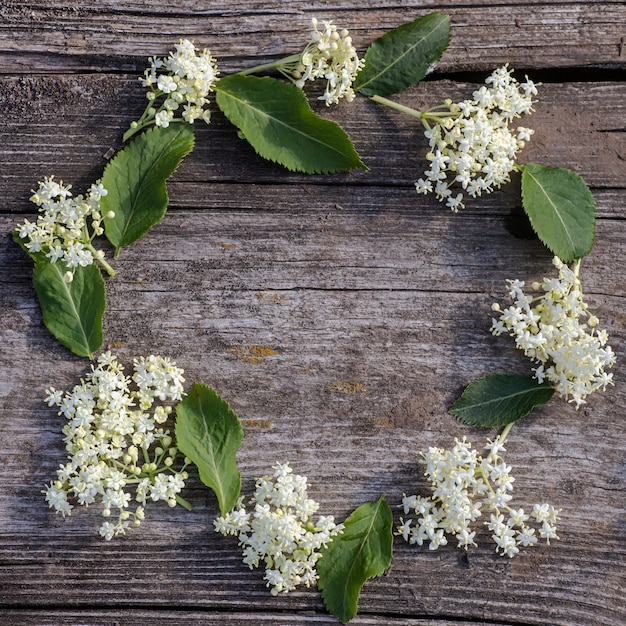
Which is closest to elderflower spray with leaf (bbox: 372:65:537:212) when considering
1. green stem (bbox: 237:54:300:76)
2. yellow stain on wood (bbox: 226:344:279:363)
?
green stem (bbox: 237:54:300:76)

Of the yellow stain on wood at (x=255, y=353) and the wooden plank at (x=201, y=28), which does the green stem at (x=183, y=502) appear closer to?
the yellow stain on wood at (x=255, y=353)

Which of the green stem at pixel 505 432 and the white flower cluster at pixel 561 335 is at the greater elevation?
the white flower cluster at pixel 561 335

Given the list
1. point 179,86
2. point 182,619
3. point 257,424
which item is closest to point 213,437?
point 257,424

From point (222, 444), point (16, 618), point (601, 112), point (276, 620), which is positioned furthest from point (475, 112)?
point (16, 618)

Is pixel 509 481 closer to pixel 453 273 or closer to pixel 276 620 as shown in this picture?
pixel 453 273

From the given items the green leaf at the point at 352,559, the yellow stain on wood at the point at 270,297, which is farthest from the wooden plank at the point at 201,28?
the green leaf at the point at 352,559

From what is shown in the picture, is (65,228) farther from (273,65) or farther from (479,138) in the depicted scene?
(479,138)
